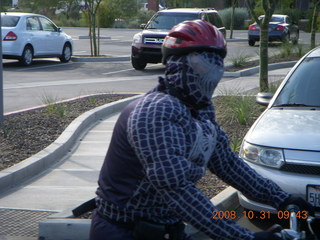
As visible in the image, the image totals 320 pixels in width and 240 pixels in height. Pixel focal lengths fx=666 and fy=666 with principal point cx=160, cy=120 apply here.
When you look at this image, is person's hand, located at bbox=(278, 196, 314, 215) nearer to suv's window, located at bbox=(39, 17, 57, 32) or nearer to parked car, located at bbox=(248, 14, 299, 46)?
suv's window, located at bbox=(39, 17, 57, 32)

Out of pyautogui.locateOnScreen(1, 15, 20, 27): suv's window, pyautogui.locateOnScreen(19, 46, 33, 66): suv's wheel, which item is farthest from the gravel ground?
pyautogui.locateOnScreen(1, 15, 20, 27): suv's window

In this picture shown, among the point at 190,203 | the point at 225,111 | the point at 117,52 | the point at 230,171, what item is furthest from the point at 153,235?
the point at 117,52

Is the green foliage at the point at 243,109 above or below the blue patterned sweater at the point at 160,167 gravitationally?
below

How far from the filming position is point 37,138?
8.85m

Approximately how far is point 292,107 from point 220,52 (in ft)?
12.9

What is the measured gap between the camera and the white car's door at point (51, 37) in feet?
70.3

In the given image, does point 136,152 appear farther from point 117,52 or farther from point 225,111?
point 117,52

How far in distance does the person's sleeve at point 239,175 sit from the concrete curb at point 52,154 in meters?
4.30

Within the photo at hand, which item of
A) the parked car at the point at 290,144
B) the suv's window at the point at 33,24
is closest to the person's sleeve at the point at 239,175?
the parked car at the point at 290,144

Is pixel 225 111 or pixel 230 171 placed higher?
pixel 230 171

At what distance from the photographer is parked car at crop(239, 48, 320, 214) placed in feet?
16.9

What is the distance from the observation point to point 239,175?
289 cm

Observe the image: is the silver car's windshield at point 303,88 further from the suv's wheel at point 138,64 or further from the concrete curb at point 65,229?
the suv's wheel at point 138,64

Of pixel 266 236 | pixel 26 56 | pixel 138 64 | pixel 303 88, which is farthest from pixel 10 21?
pixel 266 236
